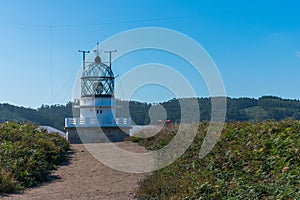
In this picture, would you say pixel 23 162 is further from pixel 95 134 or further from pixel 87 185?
pixel 95 134

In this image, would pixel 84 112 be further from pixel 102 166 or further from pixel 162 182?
pixel 162 182

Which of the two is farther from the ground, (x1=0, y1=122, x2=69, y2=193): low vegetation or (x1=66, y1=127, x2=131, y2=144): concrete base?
(x1=66, y1=127, x2=131, y2=144): concrete base

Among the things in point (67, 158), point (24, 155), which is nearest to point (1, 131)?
point (67, 158)

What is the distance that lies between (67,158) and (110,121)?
41.1 ft

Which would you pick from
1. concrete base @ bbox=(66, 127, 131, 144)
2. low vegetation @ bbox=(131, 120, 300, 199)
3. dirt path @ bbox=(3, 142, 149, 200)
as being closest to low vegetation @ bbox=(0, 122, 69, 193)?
dirt path @ bbox=(3, 142, 149, 200)

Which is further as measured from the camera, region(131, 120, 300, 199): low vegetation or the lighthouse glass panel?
the lighthouse glass panel

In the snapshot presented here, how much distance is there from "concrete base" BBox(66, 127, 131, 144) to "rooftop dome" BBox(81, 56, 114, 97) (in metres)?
2.66

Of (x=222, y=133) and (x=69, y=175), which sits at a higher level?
(x=222, y=133)

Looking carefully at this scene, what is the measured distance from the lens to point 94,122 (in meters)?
27.6

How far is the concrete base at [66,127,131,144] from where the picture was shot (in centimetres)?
2723

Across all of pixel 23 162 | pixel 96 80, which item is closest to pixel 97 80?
pixel 96 80

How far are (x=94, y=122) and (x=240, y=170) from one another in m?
20.9

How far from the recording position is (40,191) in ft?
29.5

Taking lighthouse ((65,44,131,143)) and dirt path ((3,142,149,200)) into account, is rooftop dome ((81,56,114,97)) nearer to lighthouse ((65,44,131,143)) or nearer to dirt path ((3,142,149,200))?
lighthouse ((65,44,131,143))
